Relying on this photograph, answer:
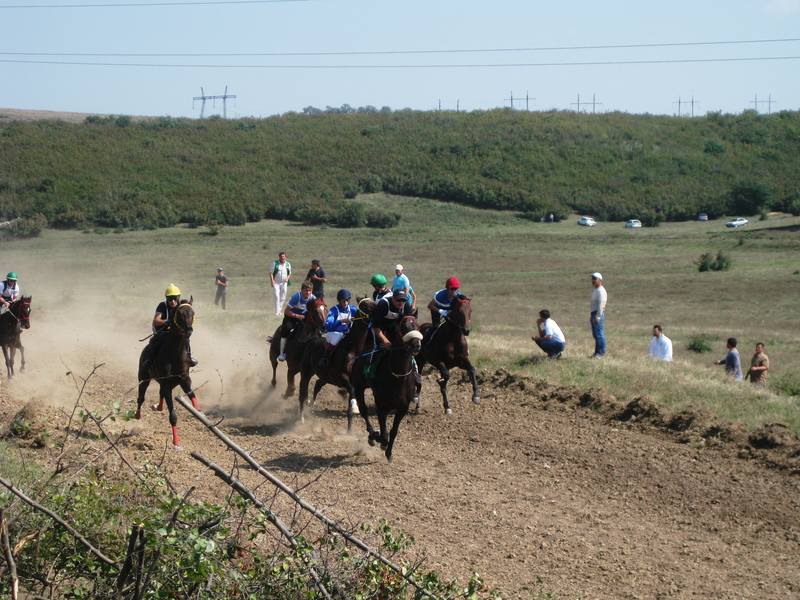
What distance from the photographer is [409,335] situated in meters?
13.1

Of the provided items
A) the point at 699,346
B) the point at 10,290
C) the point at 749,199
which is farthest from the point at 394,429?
the point at 749,199

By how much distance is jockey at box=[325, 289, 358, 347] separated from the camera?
638 inches

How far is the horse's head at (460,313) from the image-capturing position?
1741 centimetres

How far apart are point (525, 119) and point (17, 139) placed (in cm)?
5302

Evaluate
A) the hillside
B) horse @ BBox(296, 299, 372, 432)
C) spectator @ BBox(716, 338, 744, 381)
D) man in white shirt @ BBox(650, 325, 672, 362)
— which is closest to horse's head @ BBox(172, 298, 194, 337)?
horse @ BBox(296, 299, 372, 432)

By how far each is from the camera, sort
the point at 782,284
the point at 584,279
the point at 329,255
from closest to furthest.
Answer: the point at 782,284
the point at 584,279
the point at 329,255

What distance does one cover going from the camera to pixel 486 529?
11242mm

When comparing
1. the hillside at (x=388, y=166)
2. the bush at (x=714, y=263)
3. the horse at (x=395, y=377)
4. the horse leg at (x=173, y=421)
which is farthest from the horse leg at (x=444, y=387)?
the hillside at (x=388, y=166)

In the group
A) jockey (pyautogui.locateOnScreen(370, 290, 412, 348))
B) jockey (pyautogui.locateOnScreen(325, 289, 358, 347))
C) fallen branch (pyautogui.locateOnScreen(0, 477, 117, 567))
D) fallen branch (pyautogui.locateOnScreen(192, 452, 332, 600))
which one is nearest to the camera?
fallen branch (pyautogui.locateOnScreen(0, 477, 117, 567))

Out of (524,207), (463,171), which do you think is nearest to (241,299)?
(524,207)

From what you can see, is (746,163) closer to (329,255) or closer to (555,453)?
(329,255)

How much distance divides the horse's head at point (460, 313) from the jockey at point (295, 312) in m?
2.35

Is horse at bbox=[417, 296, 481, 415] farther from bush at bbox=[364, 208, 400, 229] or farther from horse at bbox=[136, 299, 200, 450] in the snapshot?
bush at bbox=[364, 208, 400, 229]

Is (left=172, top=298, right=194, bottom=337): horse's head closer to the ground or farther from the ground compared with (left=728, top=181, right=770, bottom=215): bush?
closer to the ground
